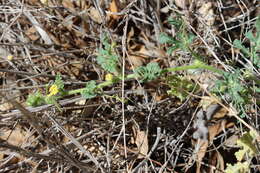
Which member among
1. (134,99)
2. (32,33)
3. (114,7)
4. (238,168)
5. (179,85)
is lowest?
(238,168)

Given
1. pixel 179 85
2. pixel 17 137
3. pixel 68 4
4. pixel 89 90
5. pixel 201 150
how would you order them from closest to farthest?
pixel 89 90
pixel 179 85
pixel 201 150
pixel 17 137
pixel 68 4

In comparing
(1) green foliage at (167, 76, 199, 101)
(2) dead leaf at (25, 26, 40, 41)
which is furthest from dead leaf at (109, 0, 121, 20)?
(1) green foliage at (167, 76, 199, 101)

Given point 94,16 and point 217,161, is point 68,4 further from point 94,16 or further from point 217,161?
point 217,161

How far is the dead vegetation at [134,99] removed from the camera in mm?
1818

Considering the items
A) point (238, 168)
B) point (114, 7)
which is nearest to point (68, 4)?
point (114, 7)

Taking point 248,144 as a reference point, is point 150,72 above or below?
above

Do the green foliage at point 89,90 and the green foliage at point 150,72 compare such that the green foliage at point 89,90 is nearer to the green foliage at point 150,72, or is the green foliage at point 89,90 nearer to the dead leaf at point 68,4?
the green foliage at point 150,72

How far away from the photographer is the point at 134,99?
2045 mm

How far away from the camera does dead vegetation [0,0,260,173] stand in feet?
5.97

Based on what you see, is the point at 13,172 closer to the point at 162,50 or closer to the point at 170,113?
the point at 170,113

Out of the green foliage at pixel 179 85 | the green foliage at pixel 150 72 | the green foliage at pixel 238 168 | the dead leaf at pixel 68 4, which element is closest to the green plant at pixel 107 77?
the green foliage at pixel 150 72

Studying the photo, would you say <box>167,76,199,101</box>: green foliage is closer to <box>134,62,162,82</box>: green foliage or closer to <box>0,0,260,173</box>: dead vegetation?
<box>0,0,260,173</box>: dead vegetation

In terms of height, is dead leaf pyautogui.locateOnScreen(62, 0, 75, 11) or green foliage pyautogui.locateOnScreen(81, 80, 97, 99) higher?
dead leaf pyautogui.locateOnScreen(62, 0, 75, 11)

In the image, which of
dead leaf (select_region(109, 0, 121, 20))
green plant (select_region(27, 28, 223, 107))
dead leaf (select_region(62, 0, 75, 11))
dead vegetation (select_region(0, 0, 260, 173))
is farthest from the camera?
dead leaf (select_region(62, 0, 75, 11))
